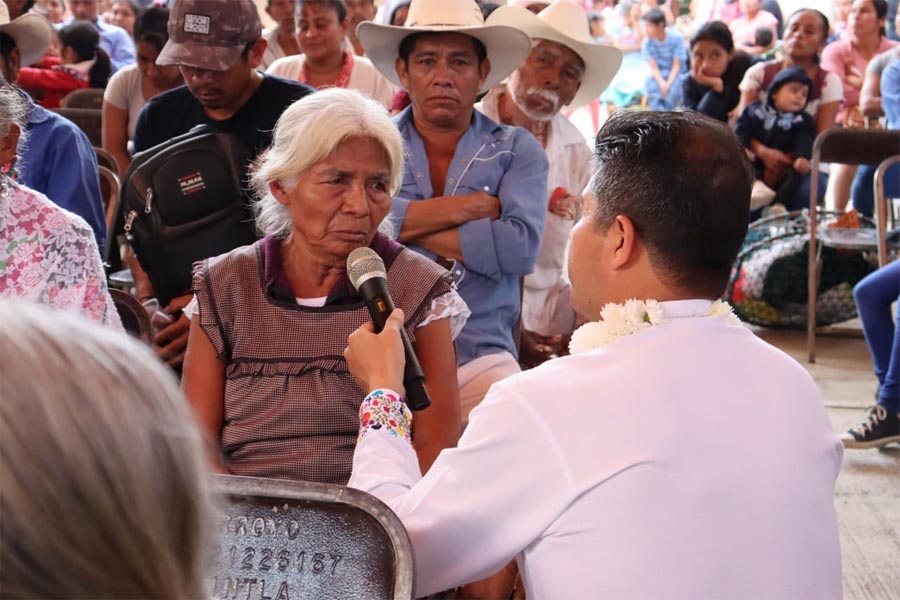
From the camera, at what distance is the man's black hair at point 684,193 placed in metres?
1.51

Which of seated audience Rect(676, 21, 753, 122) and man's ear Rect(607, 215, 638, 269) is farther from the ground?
man's ear Rect(607, 215, 638, 269)

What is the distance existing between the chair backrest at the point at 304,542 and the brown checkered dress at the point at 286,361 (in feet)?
2.29

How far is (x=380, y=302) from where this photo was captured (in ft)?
6.51

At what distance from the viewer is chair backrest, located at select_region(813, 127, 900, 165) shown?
534 centimetres

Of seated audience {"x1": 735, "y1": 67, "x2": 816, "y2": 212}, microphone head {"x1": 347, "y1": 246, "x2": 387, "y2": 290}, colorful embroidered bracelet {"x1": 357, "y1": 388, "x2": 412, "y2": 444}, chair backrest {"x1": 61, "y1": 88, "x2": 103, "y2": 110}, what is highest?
microphone head {"x1": 347, "y1": 246, "x2": 387, "y2": 290}

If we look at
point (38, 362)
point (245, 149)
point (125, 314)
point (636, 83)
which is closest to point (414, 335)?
point (125, 314)

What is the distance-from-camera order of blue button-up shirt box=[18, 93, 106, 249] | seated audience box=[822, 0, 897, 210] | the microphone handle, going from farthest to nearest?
seated audience box=[822, 0, 897, 210], blue button-up shirt box=[18, 93, 106, 249], the microphone handle

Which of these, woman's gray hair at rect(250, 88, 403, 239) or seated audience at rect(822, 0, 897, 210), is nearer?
woman's gray hair at rect(250, 88, 403, 239)

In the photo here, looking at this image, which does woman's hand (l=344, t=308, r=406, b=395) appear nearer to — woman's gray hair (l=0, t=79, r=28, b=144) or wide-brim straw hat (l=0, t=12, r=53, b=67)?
woman's gray hair (l=0, t=79, r=28, b=144)

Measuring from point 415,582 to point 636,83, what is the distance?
10448mm

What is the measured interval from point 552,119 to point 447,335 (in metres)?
2.00

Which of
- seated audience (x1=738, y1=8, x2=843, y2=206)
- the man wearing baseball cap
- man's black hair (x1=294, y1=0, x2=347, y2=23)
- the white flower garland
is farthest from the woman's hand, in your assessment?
seated audience (x1=738, y1=8, x2=843, y2=206)

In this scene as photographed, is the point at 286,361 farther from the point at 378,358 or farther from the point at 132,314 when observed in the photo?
the point at 132,314

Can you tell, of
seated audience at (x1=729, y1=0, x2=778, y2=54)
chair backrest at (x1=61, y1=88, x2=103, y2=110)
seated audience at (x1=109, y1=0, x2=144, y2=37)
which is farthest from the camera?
seated audience at (x1=729, y1=0, x2=778, y2=54)
